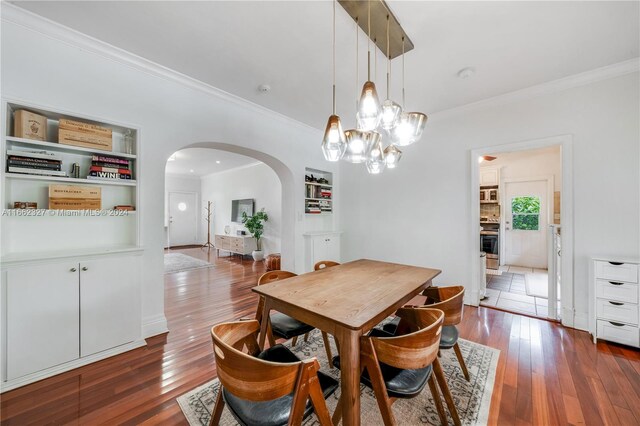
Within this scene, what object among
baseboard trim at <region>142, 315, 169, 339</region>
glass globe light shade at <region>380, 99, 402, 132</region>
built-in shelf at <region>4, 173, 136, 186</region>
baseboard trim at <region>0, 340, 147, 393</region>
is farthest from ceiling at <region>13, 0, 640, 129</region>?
baseboard trim at <region>0, 340, 147, 393</region>

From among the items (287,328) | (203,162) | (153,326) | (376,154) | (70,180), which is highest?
(203,162)

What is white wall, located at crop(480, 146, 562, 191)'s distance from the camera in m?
5.40

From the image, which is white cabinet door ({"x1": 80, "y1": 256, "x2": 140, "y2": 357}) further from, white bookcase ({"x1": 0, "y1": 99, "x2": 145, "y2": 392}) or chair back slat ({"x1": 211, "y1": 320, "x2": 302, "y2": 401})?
chair back slat ({"x1": 211, "y1": 320, "x2": 302, "y2": 401})

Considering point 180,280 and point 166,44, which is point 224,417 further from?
point 180,280

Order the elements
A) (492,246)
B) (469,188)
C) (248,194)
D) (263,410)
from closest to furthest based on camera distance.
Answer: (263,410), (469,188), (492,246), (248,194)

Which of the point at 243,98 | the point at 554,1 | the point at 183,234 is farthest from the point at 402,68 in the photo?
the point at 183,234

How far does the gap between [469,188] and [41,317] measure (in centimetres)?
449

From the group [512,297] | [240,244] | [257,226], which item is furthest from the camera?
[240,244]

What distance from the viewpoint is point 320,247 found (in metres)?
4.27

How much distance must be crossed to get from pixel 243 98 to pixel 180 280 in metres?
3.40

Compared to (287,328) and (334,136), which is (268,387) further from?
(334,136)

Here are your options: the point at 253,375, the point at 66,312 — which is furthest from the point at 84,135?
the point at 253,375

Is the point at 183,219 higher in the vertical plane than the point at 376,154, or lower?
lower

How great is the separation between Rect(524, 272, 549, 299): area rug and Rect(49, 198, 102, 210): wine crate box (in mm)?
5576
